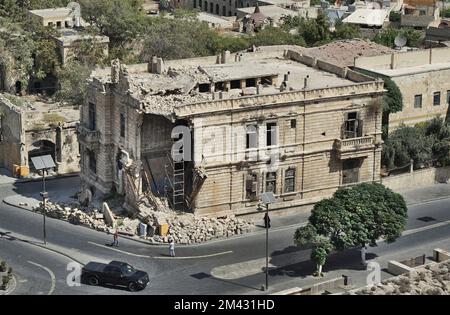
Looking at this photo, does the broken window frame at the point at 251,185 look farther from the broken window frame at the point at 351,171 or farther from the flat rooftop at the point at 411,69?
the flat rooftop at the point at 411,69

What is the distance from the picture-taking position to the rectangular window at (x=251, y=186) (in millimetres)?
77688

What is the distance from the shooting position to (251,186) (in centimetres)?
7788

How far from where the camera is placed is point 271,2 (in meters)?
142

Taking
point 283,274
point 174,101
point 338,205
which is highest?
point 174,101

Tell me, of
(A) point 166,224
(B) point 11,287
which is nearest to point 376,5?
(A) point 166,224

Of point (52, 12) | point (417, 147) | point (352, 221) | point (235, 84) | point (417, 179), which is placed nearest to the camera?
point (352, 221)

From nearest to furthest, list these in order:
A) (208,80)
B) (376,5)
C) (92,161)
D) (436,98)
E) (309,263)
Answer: (309,263)
(208,80)
(92,161)
(436,98)
(376,5)

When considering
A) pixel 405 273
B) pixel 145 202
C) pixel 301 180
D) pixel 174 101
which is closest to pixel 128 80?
pixel 174 101

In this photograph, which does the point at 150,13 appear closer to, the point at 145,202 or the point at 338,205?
the point at 145,202

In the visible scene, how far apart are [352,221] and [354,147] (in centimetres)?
1377

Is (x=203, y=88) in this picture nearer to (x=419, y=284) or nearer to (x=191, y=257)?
(x=191, y=257)

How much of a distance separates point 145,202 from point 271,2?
7041 cm

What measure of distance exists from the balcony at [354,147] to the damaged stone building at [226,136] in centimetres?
9

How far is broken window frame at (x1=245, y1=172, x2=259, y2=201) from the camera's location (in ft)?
255
